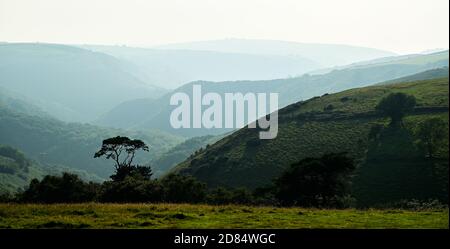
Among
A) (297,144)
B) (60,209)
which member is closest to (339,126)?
(297,144)

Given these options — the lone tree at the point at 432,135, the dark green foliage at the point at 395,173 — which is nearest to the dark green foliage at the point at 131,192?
the dark green foliage at the point at 395,173

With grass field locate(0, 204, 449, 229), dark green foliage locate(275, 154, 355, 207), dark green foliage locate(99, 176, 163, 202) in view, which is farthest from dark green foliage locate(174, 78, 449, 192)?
grass field locate(0, 204, 449, 229)

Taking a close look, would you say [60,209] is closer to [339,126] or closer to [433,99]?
[339,126]

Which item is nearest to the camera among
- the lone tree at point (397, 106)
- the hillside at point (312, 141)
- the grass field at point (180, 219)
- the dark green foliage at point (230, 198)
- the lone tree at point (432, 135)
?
the grass field at point (180, 219)

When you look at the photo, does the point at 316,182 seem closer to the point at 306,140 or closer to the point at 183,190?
the point at 183,190

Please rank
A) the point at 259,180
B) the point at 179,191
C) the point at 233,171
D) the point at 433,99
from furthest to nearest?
the point at 433,99 → the point at 233,171 → the point at 259,180 → the point at 179,191

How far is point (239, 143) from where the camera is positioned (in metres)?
146

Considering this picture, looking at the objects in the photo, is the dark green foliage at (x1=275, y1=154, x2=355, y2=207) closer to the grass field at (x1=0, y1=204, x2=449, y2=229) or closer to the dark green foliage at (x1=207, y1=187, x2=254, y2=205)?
the dark green foliage at (x1=207, y1=187, x2=254, y2=205)

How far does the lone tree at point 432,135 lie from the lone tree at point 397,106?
22598mm

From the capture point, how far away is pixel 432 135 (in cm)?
10038

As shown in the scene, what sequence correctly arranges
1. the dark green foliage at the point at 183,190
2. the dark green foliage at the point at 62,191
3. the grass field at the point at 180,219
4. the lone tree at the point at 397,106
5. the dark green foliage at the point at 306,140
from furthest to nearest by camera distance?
the lone tree at the point at 397,106 → the dark green foliage at the point at 306,140 → the dark green foliage at the point at 183,190 → the dark green foliage at the point at 62,191 → the grass field at the point at 180,219

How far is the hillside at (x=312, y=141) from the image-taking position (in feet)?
387

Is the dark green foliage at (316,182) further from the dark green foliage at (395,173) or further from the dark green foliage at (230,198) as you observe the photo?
the dark green foliage at (395,173)
